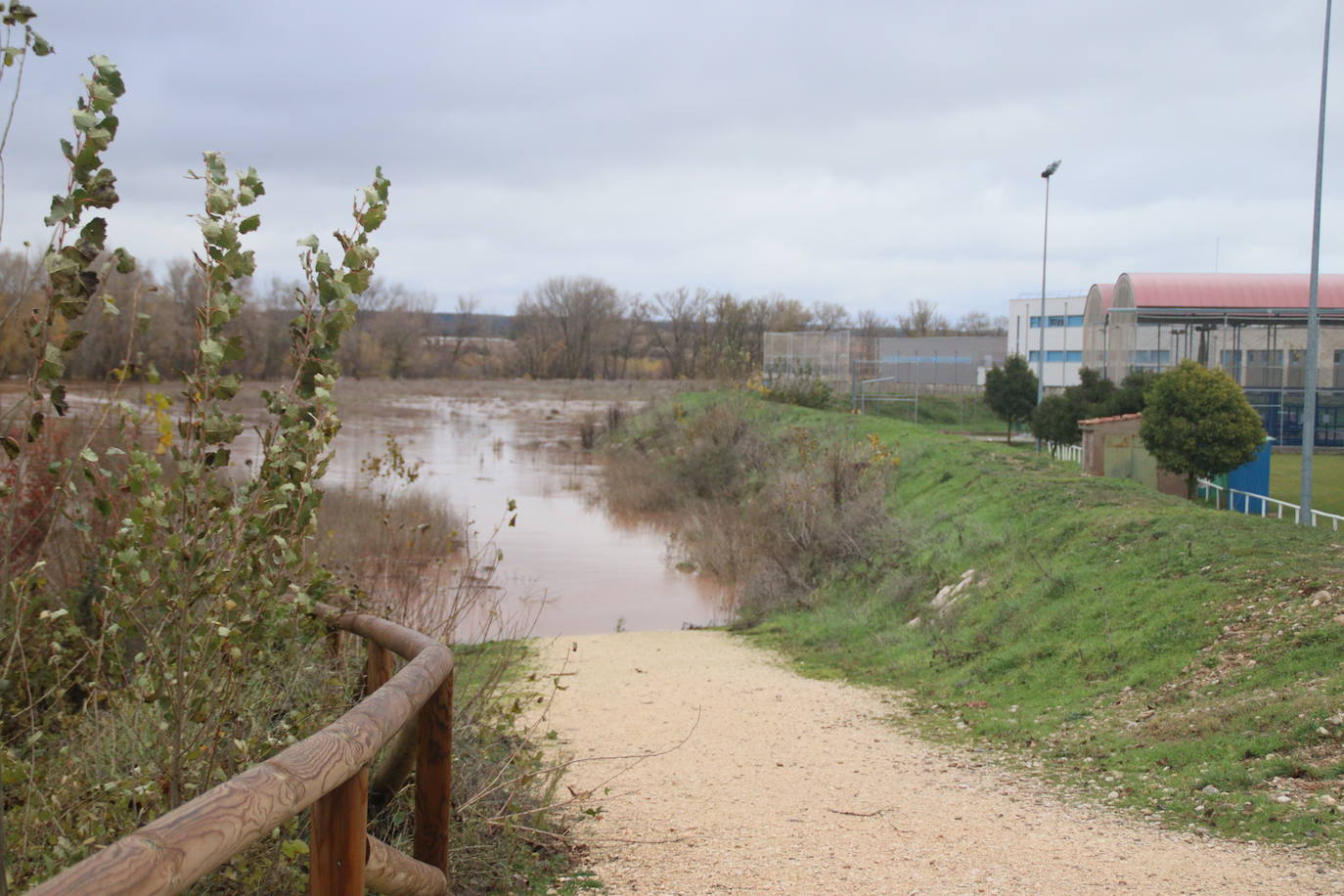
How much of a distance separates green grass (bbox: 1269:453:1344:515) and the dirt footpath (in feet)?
42.6

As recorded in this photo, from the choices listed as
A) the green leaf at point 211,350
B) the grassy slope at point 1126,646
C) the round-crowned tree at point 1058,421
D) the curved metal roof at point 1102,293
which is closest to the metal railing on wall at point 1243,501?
the grassy slope at point 1126,646

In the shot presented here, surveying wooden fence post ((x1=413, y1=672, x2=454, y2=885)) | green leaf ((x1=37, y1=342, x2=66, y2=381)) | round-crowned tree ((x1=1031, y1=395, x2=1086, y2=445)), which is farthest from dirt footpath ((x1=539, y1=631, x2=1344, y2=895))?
round-crowned tree ((x1=1031, y1=395, x2=1086, y2=445))

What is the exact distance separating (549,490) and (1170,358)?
16.2 metres

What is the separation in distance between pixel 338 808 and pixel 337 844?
8cm

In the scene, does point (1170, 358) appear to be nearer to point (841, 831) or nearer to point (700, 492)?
point (700, 492)

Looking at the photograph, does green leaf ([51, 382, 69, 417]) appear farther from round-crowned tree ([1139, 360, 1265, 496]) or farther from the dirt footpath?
round-crowned tree ([1139, 360, 1265, 496])

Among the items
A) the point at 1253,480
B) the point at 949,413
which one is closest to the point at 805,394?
the point at 949,413

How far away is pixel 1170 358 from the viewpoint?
29.9 meters

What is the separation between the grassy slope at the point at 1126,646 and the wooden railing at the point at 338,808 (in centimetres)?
376

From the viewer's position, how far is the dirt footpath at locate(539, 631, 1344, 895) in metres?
4.66

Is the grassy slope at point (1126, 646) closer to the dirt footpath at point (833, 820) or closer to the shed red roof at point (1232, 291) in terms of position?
the dirt footpath at point (833, 820)

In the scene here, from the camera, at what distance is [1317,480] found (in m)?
22.6

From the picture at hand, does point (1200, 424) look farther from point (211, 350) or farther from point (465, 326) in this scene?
point (465, 326)

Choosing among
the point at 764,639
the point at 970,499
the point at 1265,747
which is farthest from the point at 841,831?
the point at 970,499
